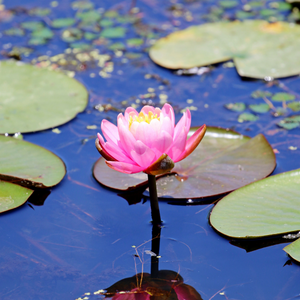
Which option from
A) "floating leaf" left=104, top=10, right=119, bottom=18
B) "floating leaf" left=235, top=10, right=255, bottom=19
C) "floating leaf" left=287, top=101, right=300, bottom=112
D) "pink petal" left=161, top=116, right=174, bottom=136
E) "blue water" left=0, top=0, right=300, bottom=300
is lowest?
"blue water" left=0, top=0, right=300, bottom=300

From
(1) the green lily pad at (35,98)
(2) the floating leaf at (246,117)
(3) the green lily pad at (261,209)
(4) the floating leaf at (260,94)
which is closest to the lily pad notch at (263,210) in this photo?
(3) the green lily pad at (261,209)

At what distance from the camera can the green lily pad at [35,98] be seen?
2.94 m

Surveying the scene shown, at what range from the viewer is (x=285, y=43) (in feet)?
12.5

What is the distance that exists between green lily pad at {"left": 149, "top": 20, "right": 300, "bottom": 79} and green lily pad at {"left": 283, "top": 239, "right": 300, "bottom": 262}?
2015 mm

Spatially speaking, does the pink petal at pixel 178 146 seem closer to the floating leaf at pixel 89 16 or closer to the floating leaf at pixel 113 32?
the floating leaf at pixel 113 32

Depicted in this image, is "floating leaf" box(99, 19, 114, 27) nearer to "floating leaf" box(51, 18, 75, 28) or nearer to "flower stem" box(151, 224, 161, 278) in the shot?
"floating leaf" box(51, 18, 75, 28)

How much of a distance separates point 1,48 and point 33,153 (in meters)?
2.09

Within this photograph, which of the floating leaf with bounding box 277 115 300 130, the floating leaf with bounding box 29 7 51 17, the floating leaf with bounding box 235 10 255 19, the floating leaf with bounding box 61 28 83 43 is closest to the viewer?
the floating leaf with bounding box 277 115 300 130

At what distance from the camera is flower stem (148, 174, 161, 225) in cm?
190

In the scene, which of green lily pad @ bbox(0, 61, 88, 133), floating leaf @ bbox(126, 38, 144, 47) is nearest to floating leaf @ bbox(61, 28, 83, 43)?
floating leaf @ bbox(126, 38, 144, 47)

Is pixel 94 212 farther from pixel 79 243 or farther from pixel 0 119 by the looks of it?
pixel 0 119

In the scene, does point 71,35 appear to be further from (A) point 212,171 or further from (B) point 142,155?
(B) point 142,155

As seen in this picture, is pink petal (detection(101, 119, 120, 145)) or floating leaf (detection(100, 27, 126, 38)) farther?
floating leaf (detection(100, 27, 126, 38))

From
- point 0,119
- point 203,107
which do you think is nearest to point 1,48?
point 0,119
